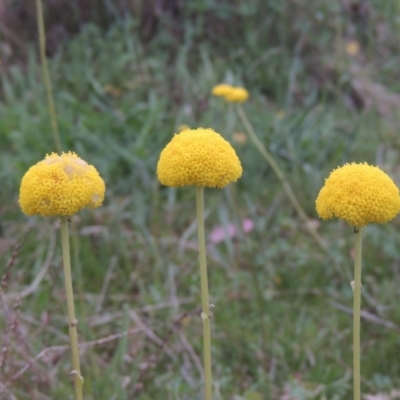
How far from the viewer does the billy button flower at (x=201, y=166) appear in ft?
3.39

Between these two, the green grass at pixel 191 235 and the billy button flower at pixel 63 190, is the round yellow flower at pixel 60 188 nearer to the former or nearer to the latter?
the billy button flower at pixel 63 190

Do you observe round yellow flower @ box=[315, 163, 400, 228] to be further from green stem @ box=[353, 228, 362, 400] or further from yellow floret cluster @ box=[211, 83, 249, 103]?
yellow floret cluster @ box=[211, 83, 249, 103]

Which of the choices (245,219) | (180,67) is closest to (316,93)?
(180,67)

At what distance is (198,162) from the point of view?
1030 millimetres

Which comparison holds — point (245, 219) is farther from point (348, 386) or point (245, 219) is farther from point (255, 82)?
point (255, 82)

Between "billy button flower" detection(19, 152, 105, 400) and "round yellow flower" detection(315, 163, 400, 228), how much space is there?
15.2 inches

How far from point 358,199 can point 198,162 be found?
26 cm

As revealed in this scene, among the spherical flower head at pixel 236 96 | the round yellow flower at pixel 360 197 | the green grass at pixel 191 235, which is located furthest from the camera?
the spherical flower head at pixel 236 96

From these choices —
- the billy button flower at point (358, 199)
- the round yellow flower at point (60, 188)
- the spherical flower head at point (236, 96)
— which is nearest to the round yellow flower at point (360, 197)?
the billy button flower at point (358, 199)

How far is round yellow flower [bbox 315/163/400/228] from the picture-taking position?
100 cm

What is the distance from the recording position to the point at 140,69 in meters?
4.15

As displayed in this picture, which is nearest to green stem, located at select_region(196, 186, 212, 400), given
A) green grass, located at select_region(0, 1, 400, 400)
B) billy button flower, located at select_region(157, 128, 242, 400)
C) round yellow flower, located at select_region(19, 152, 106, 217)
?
billy button flower, located at select_region(157, 128, 242, 400)

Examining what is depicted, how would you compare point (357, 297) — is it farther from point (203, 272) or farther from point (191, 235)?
point (191, 235)

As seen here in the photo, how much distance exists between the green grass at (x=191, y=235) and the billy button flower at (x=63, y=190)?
0.47 m
